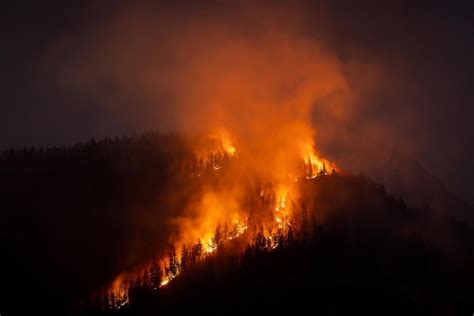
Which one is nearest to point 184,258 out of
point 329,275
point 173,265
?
point 173,265

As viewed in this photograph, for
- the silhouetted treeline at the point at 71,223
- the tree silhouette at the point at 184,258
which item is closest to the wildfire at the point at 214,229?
the tree silhouette at the point at 184,258

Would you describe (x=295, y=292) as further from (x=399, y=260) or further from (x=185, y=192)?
(x=185, y=192)

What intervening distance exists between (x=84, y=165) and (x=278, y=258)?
318ft

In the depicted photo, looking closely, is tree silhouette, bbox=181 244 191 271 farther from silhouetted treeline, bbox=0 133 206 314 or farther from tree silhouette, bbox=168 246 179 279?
silhouetted treeline, bbox=0 133 206 314

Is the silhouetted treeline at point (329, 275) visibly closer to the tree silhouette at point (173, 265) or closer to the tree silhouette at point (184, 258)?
the tree silhouette at point (184, 258)

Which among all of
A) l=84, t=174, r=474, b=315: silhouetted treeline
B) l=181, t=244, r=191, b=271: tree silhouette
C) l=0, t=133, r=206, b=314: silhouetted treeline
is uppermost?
l=0, t=133, r=206, b=314: silhouetted treeline

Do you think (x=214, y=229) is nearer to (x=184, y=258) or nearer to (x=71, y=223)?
(x=184, y=258)

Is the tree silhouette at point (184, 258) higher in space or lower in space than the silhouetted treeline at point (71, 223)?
lower

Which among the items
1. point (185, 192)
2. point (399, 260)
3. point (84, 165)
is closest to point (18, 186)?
point (84, 165)

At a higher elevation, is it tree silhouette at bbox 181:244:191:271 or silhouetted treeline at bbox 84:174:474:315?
tree silhouette at bbox 181:244:191:271

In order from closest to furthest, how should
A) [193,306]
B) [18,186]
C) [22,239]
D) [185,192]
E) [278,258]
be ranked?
[193,306], [278,258], [22,239], [18,186], [185,192]

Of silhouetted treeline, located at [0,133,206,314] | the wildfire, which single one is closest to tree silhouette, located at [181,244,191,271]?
the wildfire

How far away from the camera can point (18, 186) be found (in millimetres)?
175875

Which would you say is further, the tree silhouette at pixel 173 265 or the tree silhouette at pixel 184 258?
the tree silhouette at pixel 184 258
